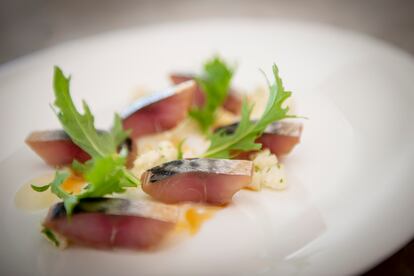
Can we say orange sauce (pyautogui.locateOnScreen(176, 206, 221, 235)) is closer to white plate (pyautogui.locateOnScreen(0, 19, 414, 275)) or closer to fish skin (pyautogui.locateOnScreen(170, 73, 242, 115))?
white plate (pyautogui.locateOnScreen(0, 19, 414, 275))

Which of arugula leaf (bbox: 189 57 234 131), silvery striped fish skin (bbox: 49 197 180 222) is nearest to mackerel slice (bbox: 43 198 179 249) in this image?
silvery striped fish skin (bbox: 49 197 180 222)

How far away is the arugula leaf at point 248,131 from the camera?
181cm

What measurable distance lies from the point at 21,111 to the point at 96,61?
572mm

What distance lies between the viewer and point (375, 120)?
2.05 meters

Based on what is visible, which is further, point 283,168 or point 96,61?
point 96,61

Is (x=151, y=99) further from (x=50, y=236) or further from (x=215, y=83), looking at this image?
(x=50, y=236)

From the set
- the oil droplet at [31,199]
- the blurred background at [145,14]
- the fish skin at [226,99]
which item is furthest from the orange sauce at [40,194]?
the blurred background at [145,14]

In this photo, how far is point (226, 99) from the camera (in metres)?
2.40

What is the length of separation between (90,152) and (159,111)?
0.47 meters

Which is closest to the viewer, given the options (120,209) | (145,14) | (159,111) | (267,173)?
(120,209)

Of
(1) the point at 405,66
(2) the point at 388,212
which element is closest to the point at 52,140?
(2) the point at 388,212

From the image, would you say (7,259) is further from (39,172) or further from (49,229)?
(39,172)

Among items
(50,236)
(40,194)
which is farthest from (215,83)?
(50,236)

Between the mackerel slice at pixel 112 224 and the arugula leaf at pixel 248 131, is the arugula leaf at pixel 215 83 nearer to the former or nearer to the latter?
the arugula leaf at pixel 248 131
